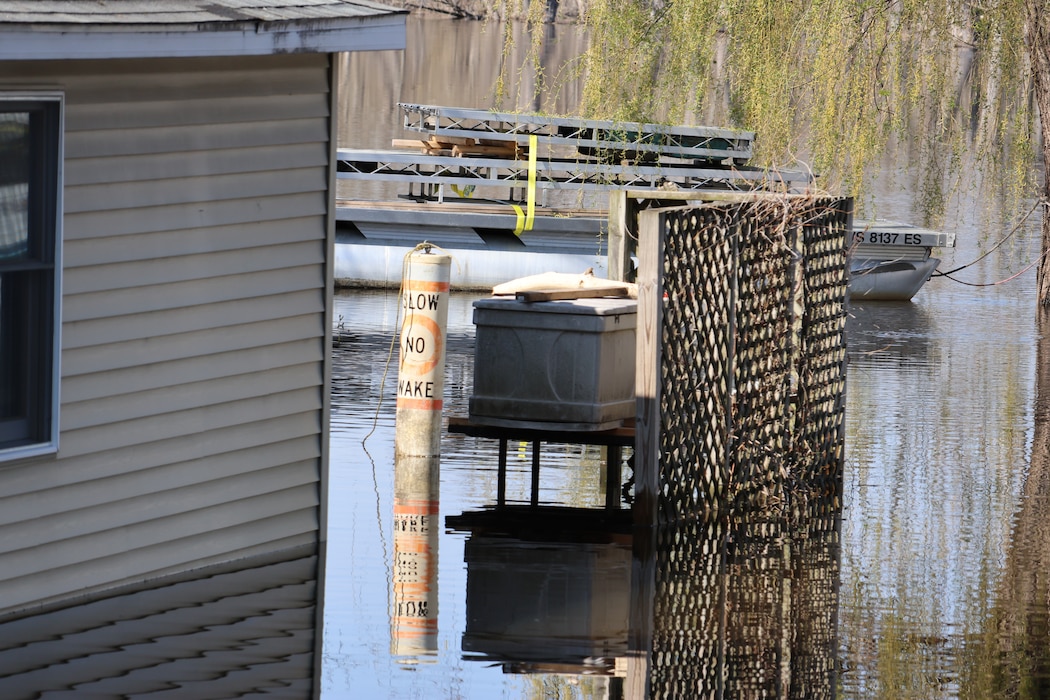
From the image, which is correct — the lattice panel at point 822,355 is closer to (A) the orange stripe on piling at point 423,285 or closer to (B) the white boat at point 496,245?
(A) the orange stripe on piling at point 423,285

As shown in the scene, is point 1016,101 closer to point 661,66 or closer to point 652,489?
point 661,66

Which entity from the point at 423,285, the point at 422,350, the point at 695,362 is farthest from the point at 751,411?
the point at 423,285

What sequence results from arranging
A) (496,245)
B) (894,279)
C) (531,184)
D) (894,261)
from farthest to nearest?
(894,279) → (894,261) → (496,245) → (531,184)

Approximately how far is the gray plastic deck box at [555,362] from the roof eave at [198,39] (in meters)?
2.18

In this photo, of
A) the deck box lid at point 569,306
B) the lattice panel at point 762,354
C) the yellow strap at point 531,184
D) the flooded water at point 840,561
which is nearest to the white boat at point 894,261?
the yellow strap at point 531,184

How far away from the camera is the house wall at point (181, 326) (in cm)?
A: 753

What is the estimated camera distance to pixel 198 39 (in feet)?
24.2

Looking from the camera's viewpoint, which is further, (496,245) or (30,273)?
(496,245)

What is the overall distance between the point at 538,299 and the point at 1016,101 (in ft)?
28.3

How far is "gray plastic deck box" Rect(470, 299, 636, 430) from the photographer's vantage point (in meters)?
9.86

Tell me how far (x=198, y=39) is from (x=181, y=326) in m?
1.40

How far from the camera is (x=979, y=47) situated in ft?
51.6

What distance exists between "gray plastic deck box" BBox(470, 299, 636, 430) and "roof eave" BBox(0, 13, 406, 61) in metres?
2.18

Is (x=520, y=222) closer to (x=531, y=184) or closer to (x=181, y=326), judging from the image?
(x=531, y=184)
